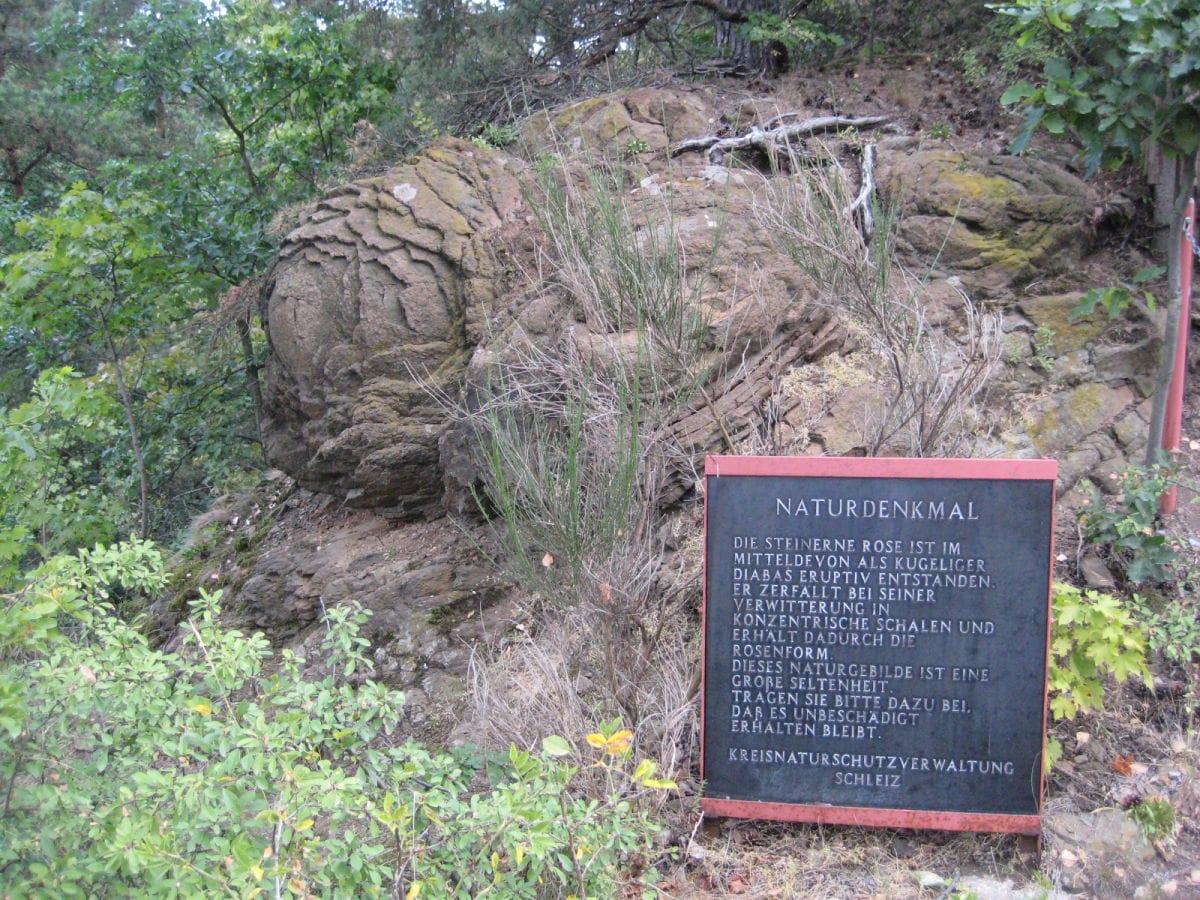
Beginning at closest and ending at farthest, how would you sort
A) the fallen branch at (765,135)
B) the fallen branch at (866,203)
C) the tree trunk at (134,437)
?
the fallen branch at (866,203) < the fallen branch at (765,135) < the tree trunk at (134,437)

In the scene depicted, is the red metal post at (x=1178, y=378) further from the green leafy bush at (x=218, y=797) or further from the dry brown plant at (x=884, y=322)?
the green leafy bush at (x=218, y=797)

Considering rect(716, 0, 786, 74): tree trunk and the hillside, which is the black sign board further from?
rect(716, 0, 786, 74): tree trunk

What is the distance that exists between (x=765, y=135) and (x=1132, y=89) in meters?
2.70

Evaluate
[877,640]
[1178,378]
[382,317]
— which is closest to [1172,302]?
[1178,378]

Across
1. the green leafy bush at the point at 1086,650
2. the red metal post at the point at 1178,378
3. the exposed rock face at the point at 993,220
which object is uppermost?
the exposed rock face at the point at 993,220

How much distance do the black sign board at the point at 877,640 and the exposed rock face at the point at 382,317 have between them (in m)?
2.74

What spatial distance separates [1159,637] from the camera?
4430 mm

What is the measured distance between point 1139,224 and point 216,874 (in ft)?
21.8

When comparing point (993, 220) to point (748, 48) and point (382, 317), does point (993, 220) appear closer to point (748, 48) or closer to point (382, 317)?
point (748, 48)

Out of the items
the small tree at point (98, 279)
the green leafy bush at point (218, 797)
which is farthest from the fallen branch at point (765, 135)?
the green leafy bush at point (218, 797)

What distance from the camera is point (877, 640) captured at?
3.93m

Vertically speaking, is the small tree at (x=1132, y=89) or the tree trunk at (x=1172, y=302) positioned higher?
the small tree at (x=1132, y=89)

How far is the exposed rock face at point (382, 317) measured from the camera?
246 inches

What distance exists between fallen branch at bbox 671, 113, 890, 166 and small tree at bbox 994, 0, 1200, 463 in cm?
228
